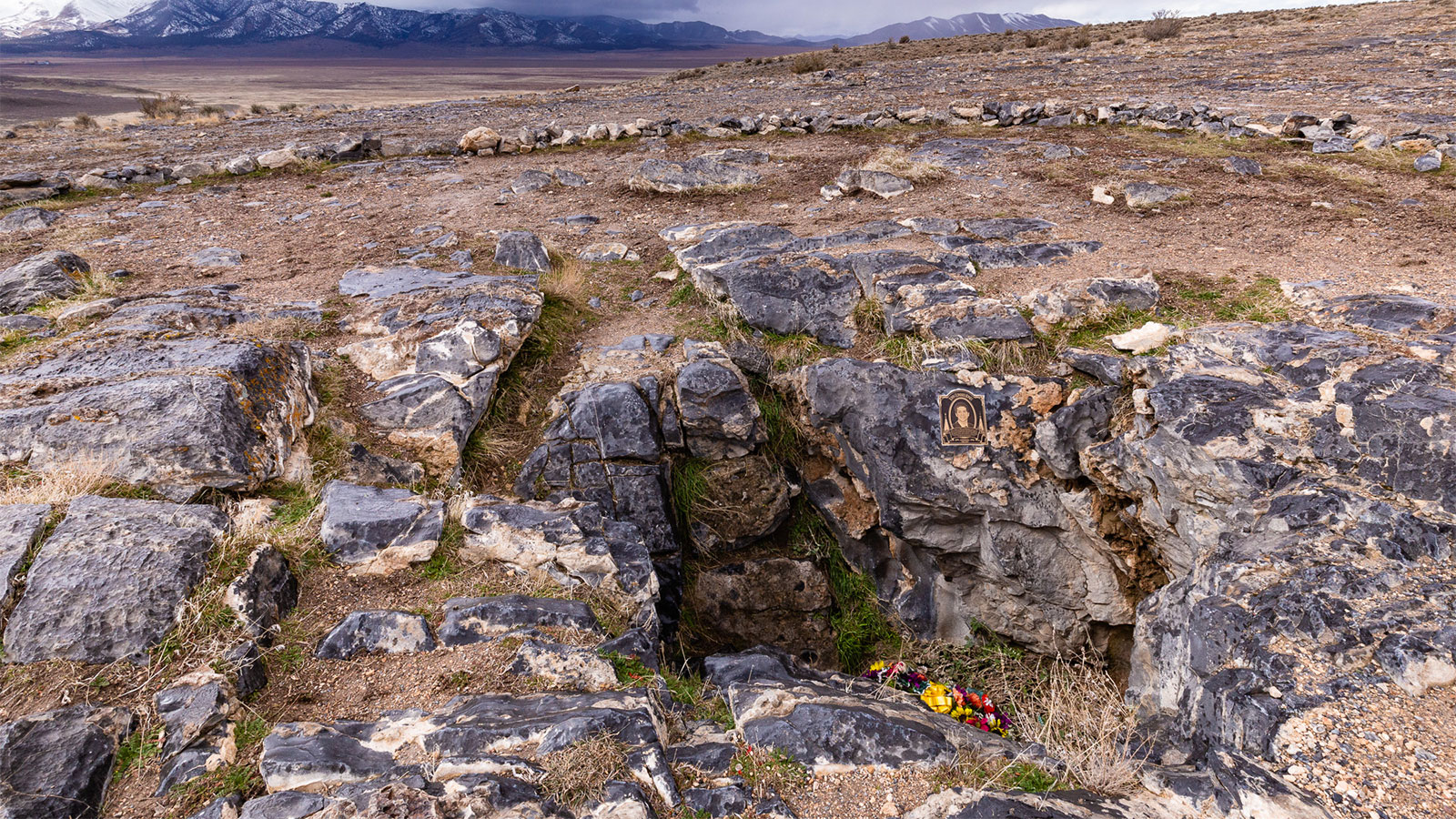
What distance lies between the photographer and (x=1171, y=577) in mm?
5086

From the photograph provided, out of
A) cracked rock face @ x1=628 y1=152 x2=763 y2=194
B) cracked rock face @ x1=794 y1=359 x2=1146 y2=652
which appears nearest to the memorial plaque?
cracked rock face @ x1=794 y1=359 x2=1146 y2=652

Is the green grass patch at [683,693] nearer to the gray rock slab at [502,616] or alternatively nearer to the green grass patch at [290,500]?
the gray rock slab at [502,616]

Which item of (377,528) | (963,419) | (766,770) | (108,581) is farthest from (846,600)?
(108,581)

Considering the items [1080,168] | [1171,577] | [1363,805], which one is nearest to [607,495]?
[1171,577]

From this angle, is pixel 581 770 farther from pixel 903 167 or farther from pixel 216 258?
pixel 903 167

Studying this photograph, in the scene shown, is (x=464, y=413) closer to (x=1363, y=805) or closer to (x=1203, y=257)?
(x=1363, y=805)

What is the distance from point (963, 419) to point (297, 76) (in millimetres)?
98153

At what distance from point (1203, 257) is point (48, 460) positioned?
30.2ft

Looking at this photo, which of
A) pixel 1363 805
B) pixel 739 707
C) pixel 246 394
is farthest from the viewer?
pixel 246 394

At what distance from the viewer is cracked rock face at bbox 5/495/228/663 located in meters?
3.27

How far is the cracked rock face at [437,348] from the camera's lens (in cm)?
568

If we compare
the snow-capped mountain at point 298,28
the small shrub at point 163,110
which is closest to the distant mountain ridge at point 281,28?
the snow-capped mountain at point 298,28

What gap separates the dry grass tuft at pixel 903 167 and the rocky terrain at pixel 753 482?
0.33 feet

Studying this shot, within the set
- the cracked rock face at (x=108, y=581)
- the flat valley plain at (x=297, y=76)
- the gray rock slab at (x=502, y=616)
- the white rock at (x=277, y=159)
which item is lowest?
the gray rock slab at (x=502, y=616)
